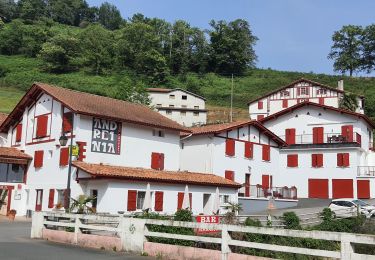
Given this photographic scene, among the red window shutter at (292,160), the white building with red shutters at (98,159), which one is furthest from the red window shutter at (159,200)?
the red window shutter at (292,160)

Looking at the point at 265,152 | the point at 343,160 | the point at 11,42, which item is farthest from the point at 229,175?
the point at 11,42

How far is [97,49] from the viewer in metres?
106

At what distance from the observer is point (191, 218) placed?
1578 centimetres

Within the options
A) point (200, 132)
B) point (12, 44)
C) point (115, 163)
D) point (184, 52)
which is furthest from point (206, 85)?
point (115, 163)

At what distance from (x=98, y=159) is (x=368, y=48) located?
82.7m

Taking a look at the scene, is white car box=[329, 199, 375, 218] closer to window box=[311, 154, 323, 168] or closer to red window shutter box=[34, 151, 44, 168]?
window box=[311, 154, 323, 168]

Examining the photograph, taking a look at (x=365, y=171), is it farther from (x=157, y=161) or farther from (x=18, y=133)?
(x=18, y=133)

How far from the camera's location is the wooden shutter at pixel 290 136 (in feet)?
161

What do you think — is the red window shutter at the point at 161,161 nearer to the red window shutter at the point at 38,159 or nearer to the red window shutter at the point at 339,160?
the red window shutter at the point at 38,159

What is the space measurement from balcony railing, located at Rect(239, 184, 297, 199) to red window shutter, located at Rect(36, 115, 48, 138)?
16140 mm

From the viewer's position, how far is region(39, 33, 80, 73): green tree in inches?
3991

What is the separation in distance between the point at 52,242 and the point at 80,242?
163 centimetres

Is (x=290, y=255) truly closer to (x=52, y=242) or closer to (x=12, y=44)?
(x=52, y=242)

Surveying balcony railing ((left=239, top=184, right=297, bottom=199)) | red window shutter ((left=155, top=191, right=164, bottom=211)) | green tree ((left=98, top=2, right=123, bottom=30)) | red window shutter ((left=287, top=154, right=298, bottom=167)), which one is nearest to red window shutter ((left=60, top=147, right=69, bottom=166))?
red window shutter ((left=155, top=191, right=164, bottom=211))
